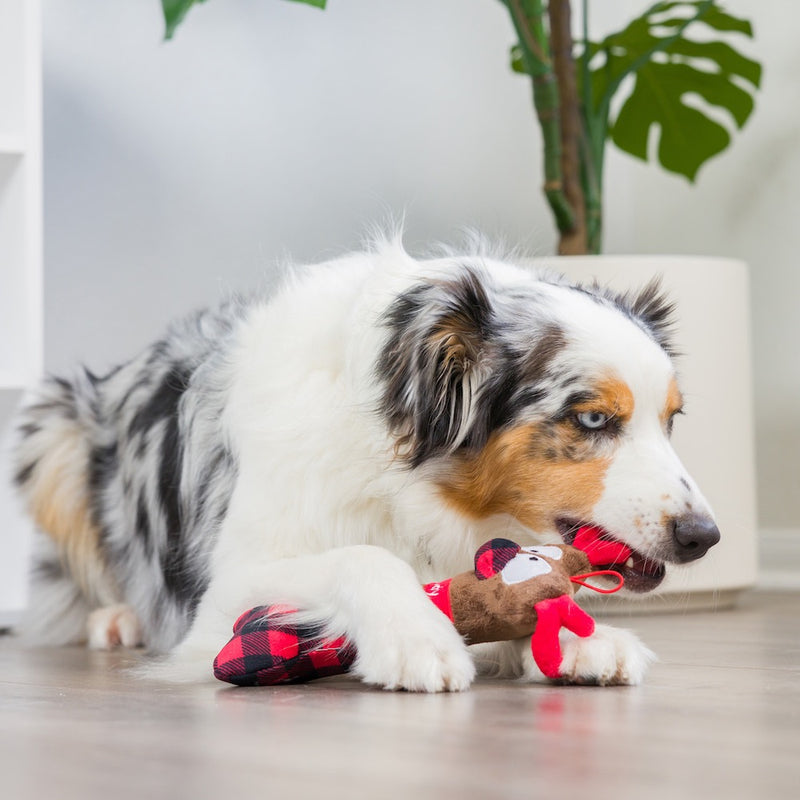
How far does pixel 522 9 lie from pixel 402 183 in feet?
2.53

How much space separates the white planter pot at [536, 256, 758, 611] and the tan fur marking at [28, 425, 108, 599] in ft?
3.74

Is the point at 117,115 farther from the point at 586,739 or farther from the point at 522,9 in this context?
the point at 586,739

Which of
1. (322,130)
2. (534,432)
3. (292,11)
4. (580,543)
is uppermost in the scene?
(292,11)

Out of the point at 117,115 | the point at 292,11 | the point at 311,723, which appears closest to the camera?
the point at 311,723

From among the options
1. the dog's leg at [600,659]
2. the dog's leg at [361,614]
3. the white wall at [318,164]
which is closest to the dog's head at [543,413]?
the dog's leg at [600,659]

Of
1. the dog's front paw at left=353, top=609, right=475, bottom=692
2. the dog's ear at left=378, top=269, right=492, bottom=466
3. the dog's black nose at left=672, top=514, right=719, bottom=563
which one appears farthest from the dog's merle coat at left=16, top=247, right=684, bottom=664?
the dog's front paw at left=353, top=609, right=475, bottom=692

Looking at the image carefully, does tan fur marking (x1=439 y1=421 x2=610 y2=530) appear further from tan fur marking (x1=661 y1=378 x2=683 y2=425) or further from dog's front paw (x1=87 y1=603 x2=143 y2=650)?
dog's front paw (x1=87 y1=603 x2=143 y2=650)

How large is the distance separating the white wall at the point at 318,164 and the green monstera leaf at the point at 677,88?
325 millimetres

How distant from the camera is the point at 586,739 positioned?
4.05 feet

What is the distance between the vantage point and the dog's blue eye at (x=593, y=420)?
5.53 ft

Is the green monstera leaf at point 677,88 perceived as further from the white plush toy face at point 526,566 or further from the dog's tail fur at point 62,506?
the white plush toy face at point 526,566

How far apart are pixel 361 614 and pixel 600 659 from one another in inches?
12.9

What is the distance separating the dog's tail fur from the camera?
2.42 metres

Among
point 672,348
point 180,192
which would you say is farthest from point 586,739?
point 180,192
